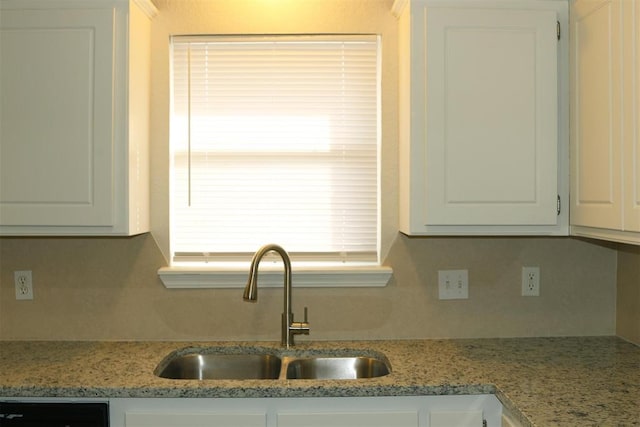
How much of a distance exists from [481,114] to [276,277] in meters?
1.02

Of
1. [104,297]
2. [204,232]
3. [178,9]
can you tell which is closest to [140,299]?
[104,297]

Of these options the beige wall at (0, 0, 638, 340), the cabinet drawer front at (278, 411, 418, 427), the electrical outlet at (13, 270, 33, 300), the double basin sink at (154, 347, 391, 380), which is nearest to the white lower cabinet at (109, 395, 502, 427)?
the cabinet drawer front at (278, 411, 418, 427)

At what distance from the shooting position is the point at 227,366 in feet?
7.73

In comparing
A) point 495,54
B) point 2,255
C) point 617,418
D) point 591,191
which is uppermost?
point 495,54

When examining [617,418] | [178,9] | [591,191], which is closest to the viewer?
[617,418]

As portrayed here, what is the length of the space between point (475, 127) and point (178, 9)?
1291 mm

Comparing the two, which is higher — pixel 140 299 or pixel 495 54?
pixel 495 54

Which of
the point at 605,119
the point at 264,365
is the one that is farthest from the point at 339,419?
the point at 605,119

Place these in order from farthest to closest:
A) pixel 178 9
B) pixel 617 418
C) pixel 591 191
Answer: pixel 178 9 < pixel 591 191 < pixel 617 418

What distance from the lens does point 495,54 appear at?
2.15 meters

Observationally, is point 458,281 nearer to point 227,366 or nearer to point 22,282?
point 227,366

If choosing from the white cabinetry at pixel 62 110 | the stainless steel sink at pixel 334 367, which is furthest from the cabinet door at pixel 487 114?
the white cabinetry at pixel 62 110

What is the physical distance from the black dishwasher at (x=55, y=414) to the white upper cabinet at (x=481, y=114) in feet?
3.92

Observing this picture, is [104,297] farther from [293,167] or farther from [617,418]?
[617,418]
